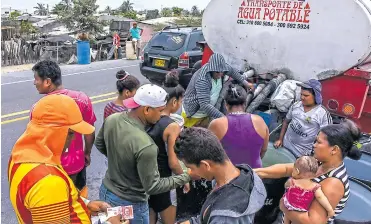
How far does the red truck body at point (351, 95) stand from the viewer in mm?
4801

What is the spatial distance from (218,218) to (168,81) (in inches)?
83.5

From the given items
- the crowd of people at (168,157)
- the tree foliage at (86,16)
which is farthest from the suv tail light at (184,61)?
the tree foliage at (86,16)

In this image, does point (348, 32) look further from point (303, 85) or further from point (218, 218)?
point (218, 218)

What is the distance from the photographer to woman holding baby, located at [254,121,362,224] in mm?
2477

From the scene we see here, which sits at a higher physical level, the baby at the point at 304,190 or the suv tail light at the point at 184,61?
the baby at the point at 304,190

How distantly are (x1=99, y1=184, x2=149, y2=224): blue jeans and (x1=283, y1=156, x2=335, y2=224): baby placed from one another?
1.09m

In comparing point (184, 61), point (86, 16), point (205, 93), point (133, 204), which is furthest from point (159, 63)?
point (86, 16)

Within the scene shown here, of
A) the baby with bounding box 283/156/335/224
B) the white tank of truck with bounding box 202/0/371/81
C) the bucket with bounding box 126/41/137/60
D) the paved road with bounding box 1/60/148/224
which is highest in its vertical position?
the white tank of truck with bounding box 202/0/371/81

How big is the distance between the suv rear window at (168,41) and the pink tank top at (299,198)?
29.4 feet

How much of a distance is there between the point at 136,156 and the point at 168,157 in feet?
2.12

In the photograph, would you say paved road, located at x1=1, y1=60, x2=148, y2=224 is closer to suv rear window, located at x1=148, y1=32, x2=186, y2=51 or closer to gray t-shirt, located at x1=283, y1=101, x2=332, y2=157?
suv rear window, located at x1=148, y1=32, x2=186, y2=51

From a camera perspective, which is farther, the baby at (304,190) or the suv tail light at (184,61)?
the suv tail light at (184,61)

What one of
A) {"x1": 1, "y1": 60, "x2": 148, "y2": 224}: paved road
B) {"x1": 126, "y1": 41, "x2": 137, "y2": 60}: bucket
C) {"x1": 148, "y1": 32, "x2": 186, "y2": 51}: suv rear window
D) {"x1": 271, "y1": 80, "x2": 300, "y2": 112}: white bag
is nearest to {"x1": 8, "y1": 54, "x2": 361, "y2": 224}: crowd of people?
{"x1": 271, "y1": 80, "x2": 300, "y2": 112}: white bag

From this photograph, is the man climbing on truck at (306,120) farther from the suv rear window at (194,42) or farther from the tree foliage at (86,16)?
the tree foliage at (86,16)
